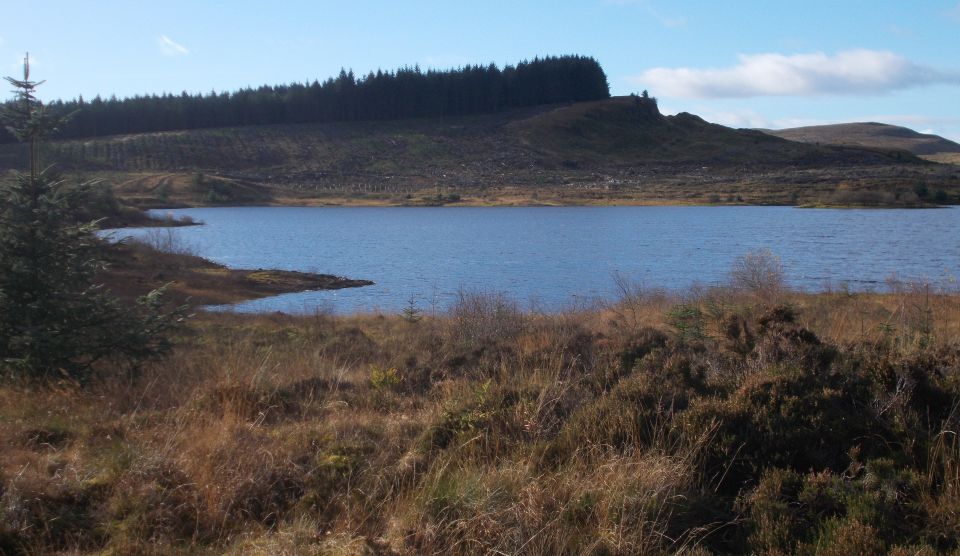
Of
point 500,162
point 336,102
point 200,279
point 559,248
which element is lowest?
point 200,279

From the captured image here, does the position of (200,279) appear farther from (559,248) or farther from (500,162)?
(500,162)

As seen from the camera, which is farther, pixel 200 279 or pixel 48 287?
pixel 200 279

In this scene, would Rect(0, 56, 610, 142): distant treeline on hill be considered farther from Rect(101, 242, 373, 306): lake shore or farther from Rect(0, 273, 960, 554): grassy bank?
Rect(0, 273, 960, 554): grassy bank

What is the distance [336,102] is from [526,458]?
5657 inches

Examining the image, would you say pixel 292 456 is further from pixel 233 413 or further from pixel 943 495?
pixel 943 495

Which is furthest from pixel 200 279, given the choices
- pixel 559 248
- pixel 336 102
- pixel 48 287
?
pixel 336 102

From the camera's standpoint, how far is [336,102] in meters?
143

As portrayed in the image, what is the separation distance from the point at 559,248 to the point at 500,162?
71.3m

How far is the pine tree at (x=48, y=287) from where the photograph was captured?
841 centimetres

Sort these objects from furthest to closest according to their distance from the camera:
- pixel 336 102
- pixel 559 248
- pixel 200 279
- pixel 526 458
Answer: pixel 336 102 → pixel 559 248 → pixel 200 279 → pixel 526 458

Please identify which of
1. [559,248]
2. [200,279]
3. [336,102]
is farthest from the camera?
[336,102]

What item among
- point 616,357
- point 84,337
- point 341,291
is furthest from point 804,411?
point 341,291

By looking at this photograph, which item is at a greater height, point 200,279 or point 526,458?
point 526,458

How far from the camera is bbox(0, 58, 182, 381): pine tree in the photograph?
8.41 metres
